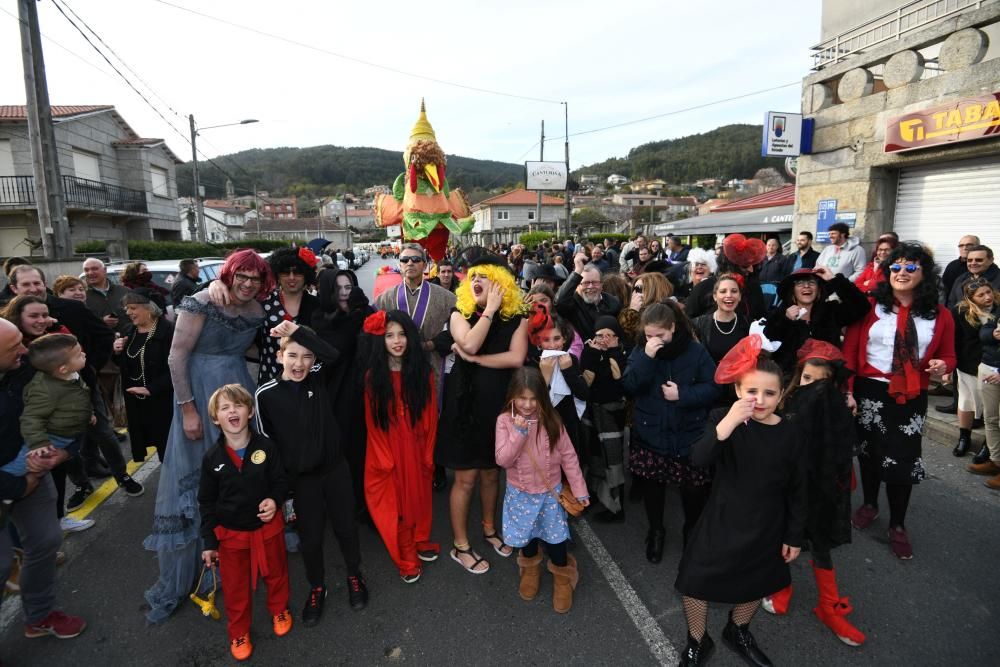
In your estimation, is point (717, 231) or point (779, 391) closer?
point (779, 391)

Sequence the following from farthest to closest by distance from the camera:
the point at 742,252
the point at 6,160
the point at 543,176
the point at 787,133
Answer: the point at 543,176
the point at 6,160
the point at 787,133
the point at 742,252

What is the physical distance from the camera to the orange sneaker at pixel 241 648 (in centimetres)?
243

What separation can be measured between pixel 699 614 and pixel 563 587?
695 millimetres

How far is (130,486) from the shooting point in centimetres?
409

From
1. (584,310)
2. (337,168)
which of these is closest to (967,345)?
(584,310)

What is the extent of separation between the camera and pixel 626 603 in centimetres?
275

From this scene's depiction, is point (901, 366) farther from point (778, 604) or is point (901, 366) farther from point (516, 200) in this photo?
point (516, 200)

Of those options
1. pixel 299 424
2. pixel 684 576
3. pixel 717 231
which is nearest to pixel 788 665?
pixel 684 576

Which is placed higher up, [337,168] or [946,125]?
[337,168]

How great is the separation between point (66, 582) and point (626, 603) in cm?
325

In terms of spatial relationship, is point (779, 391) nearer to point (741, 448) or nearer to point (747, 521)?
point (741, 448)

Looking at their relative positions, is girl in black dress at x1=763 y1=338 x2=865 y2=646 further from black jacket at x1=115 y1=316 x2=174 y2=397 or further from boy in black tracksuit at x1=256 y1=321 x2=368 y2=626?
black jacket at x1=115 y1=316 x2=174 y2=397

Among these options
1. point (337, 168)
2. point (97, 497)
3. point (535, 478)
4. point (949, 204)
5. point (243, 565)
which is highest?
point (337, 168)

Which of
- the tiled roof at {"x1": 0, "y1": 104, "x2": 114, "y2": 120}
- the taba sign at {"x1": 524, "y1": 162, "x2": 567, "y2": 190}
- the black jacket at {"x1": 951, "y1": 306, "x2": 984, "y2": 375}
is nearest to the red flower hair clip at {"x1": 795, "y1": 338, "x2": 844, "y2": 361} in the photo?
the black jacket at {"x1": 951, "y1": 306, "x2": 984, "y2": 375}
